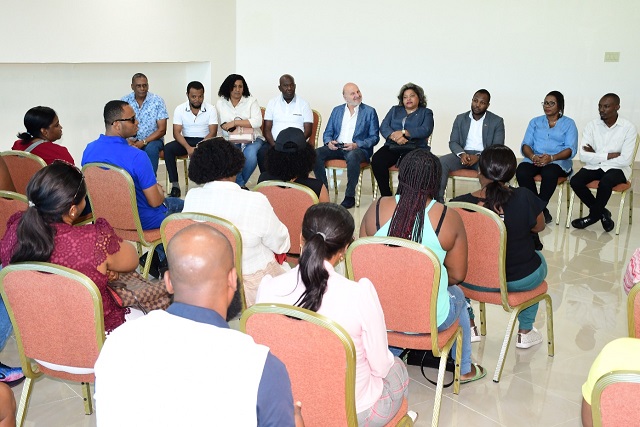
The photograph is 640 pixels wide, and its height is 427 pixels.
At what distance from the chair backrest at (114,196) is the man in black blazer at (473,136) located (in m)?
3.37

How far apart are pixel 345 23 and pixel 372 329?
7.46 m

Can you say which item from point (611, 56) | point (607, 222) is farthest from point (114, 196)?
point (611, 56)

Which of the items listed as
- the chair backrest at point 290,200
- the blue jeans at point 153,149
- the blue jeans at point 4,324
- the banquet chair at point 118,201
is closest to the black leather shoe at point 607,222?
the chair backrest at point 290,200

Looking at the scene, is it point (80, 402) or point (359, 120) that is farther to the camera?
point (359, 120)

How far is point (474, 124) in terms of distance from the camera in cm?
719

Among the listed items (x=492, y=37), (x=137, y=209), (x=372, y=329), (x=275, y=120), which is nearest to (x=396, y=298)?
(x=372, y=329)

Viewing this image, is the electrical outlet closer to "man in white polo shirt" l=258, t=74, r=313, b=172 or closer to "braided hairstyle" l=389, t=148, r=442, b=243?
"man in white polo shirt" l=258, t=74, r=313, b=172

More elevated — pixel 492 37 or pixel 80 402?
pixel 492 37

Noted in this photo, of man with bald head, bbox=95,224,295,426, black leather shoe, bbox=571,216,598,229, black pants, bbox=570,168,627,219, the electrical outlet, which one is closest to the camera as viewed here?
man with bald head, bbox=95,224,295,426

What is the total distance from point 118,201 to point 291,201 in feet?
3.65

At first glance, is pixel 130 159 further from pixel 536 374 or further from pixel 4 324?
pixel 536 374

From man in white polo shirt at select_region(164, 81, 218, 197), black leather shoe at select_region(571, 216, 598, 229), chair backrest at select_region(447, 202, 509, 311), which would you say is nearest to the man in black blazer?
black leather shoe at select_region(571, 216, 598, 229)

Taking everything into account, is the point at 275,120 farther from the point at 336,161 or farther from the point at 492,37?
the point at 492,37

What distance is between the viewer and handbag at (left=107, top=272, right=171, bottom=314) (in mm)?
2961
